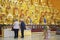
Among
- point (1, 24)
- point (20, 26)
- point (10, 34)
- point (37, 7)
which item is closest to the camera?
point (20, 26)

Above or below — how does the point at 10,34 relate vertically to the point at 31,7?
below

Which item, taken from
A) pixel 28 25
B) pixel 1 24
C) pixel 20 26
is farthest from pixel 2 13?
pixel 20 26

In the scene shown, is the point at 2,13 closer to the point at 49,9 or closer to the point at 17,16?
the point at 17,16

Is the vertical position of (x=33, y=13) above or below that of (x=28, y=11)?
below

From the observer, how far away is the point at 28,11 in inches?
1069

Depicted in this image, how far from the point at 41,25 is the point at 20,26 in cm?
649

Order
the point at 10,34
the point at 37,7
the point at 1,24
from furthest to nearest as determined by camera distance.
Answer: the point at 37,7 → the point at 1,24 → the point at 10,34

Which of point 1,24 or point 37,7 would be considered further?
point 37,7

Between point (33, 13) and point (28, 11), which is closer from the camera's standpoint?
point (28, 11)

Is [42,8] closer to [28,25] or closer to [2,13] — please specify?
[28,25]

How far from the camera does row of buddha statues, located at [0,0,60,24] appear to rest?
86.4ft

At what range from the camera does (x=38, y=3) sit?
2756 cm

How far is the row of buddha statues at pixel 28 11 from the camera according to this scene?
26328 mm

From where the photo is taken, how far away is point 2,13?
26.3 m
